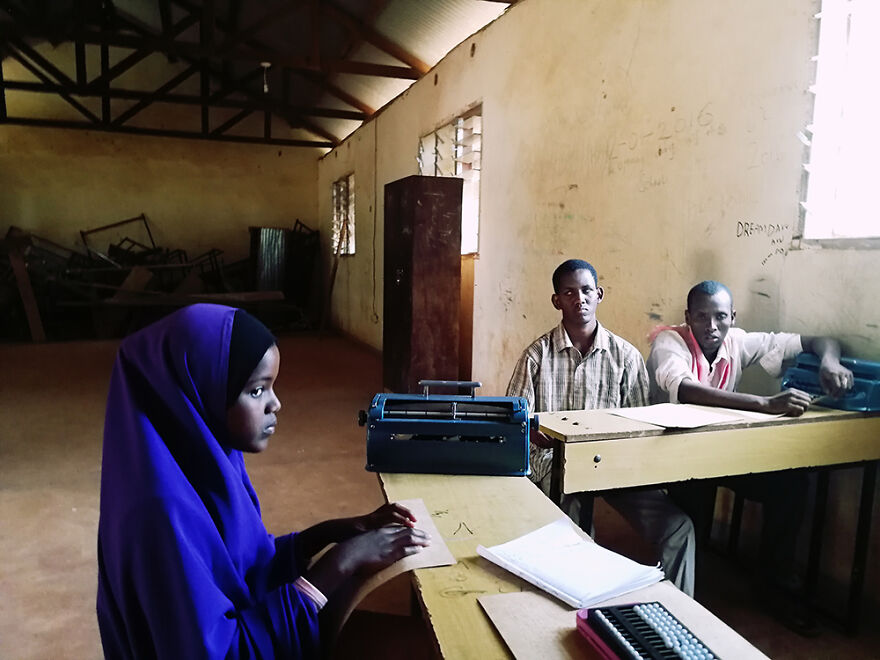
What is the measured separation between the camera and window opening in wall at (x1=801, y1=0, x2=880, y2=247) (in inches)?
88.1

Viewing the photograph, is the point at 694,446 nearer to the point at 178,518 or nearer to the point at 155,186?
the point at 178,518

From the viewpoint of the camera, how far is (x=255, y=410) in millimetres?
1094

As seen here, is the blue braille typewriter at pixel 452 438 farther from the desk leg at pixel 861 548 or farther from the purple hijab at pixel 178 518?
the desk leg at pixel 861 548

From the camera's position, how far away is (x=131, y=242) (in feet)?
35.6

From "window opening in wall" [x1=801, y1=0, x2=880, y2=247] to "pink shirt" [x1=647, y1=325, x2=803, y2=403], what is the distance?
42 cm

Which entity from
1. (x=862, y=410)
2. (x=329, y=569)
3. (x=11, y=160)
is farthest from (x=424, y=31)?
(x=11, y=160)

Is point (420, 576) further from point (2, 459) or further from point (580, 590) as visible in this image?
point (2, 459)

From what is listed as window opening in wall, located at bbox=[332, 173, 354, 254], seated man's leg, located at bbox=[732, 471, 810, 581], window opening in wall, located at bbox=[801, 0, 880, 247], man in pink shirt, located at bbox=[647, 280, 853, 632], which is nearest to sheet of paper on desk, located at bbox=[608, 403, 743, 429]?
man in pink shirt, located at bbox=[647, 280, 853, 632]

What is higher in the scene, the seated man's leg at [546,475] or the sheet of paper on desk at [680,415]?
the sheet of paper on desk at [680,415]

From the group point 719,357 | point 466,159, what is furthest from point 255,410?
point 466,159

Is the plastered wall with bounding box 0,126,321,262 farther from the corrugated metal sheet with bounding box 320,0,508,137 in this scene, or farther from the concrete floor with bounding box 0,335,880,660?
the concrete floor with bounding box 0,335,880,660

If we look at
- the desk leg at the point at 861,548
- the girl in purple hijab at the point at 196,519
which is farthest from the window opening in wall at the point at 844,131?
the girl in purple hijab at the point at 196,519

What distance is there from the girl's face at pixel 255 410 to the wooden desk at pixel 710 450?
2.75 ft

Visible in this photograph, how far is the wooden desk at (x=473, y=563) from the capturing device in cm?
96
